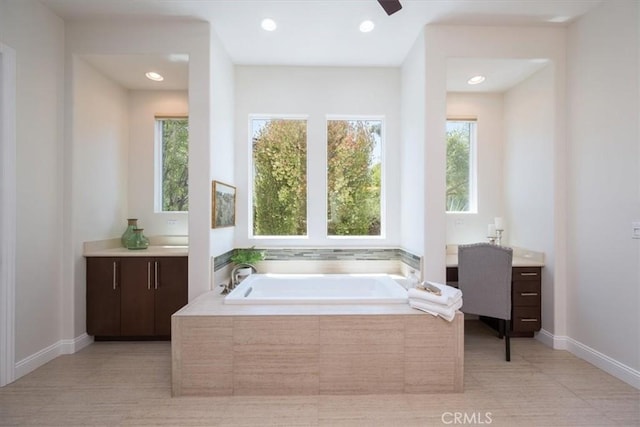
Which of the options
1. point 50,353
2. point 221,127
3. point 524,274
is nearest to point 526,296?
point 524,274

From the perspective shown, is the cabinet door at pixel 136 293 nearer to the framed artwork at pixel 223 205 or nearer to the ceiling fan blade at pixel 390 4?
the framed artwork at pixel 223 205

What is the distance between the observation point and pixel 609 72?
2.56 meters

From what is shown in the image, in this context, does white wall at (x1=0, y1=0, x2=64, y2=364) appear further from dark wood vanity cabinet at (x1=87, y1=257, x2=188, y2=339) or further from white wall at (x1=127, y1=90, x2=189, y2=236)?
white wall at (x1=127, y1=90, x2=189, y2=236)

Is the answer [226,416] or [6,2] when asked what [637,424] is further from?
[6,2]

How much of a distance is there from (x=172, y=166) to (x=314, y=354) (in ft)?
9.22

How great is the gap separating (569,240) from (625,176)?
0.75 metres

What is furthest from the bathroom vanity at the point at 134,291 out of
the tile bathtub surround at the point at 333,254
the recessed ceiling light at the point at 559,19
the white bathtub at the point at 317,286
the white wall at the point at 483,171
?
the recessed ceiling light at the point at 559,19

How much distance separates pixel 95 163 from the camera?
126 inches

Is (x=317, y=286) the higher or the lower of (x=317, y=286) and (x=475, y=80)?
the lower

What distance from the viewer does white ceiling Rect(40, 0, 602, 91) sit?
2672 millimetres

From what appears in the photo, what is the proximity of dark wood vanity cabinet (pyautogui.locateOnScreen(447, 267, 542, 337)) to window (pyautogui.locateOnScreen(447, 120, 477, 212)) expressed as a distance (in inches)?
40.6

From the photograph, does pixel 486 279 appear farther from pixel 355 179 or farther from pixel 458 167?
pixel 355 179

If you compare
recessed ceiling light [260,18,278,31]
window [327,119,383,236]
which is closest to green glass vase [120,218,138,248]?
window [327,119,383,236]

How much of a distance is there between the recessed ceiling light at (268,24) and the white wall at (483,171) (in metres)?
2.21
